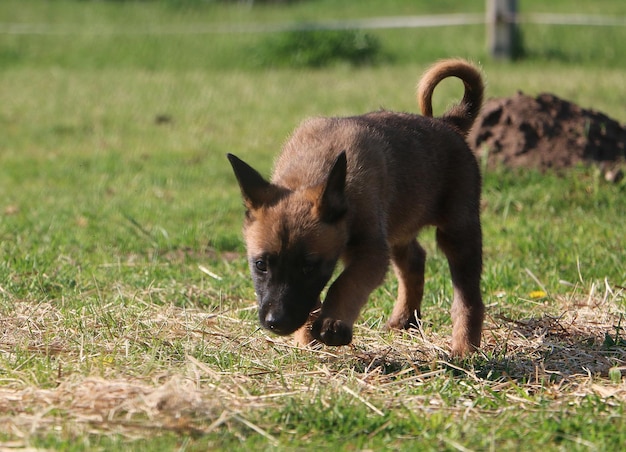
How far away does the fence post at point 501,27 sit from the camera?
14586 millimetres

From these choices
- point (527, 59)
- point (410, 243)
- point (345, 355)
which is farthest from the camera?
point (527, 59)

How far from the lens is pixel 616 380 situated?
445 centimetres

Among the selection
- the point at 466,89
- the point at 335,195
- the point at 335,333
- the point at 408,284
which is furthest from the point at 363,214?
the point at 466,89

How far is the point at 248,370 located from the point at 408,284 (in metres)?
1.57

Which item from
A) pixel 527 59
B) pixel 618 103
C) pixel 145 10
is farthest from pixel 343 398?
pixel 145 10

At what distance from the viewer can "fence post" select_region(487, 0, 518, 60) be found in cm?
1459

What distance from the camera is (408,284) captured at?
19.0 feet

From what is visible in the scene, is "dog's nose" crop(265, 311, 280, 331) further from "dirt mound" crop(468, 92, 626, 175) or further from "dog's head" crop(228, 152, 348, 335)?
"dirt mound" crop(468, 92, 626, 175)

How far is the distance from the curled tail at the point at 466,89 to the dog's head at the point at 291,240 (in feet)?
4.74

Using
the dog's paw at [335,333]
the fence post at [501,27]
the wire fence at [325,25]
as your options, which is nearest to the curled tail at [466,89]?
the dog's paw at [335,333]

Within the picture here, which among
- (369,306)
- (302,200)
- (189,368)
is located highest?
(302,200)

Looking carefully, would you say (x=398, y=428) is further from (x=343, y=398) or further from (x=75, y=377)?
(x=75, y=377)

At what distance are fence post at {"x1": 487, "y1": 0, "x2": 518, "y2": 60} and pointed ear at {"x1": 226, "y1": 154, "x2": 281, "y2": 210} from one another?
10.6 m

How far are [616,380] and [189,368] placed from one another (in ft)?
6.07
